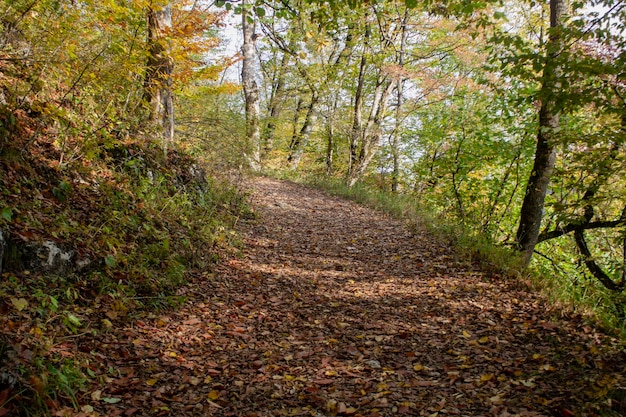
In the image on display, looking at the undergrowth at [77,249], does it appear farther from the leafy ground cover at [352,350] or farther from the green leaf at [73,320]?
the leafy ground cover at [352,350]

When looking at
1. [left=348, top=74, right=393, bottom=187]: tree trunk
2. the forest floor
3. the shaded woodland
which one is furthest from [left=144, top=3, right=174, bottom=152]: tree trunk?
[left=348, top=74, right=393, bottom=187]: tree trunk

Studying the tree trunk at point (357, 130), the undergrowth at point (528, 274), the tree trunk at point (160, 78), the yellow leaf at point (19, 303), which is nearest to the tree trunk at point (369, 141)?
the tree trunk at point (357, 130)

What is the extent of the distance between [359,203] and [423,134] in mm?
2755

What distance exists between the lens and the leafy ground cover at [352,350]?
10.1 feet

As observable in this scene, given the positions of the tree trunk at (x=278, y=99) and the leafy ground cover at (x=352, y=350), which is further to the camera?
the tree trunk at (x=278, y=99)

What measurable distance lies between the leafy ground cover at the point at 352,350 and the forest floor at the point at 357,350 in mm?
15

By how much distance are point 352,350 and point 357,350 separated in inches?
2.0

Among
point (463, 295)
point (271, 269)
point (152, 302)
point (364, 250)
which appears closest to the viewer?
point (152, 302)

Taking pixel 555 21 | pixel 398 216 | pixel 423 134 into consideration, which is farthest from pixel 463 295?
pixel 423 134

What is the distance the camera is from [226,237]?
6.93 m

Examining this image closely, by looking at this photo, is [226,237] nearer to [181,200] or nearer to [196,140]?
[181,200]

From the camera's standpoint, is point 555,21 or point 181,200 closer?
point 555,21

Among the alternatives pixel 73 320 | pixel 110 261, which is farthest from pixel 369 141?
pixel 73 320

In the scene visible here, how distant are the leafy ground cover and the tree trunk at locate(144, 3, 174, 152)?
280 cm
